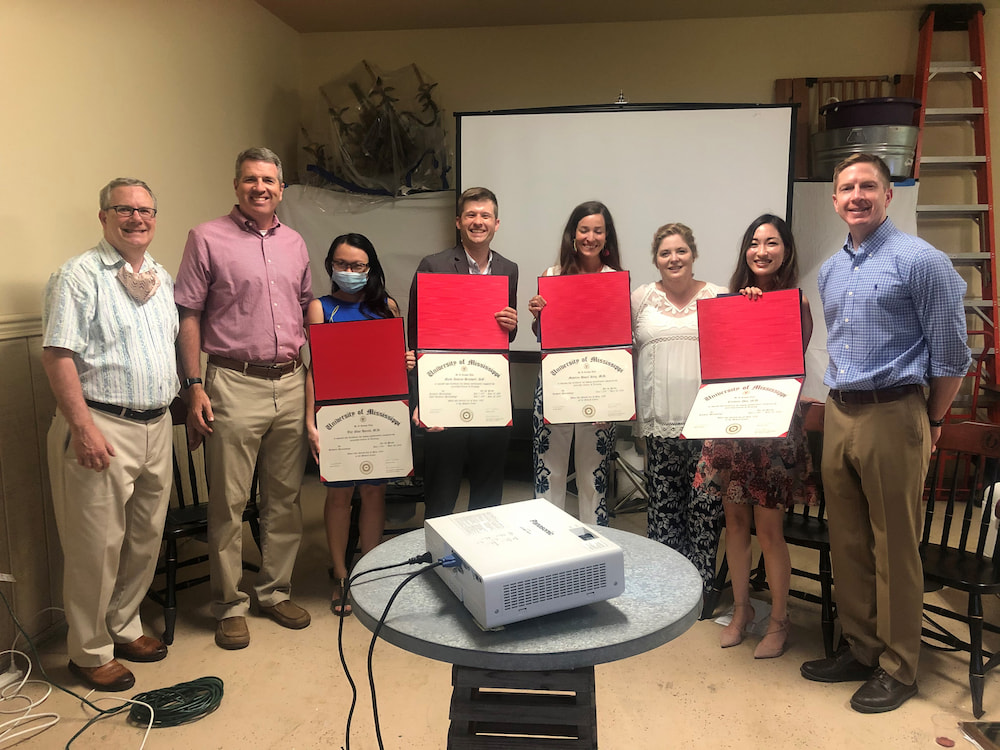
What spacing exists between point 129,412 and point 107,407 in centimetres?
6

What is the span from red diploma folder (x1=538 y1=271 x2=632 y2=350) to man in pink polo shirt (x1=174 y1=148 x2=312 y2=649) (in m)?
0.87

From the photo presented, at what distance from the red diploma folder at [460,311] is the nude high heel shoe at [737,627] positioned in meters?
1.20

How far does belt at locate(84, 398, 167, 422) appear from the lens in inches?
78.7

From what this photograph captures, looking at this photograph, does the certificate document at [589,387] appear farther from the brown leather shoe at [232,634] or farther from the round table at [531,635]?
the brown leather shoe at [232,634]

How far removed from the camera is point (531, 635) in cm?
100

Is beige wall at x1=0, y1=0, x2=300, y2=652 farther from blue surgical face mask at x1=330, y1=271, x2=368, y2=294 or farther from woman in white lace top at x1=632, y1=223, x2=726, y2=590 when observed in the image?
woman in white lace top at x1=632, y1=223, x2=726, y2=590

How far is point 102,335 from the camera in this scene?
6.44ft

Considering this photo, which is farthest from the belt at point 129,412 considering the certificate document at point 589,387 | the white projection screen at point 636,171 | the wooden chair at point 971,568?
the wooden chair at point 971,568

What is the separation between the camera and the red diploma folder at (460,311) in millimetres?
2266

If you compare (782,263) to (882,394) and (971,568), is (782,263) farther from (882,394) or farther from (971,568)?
(971,568)

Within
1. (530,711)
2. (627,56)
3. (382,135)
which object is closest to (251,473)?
(530,711)

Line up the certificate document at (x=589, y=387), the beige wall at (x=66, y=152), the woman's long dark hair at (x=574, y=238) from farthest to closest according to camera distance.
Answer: the woman's long dark hair at (x=574, y=238) < the certificate document at (x=589, y=387) < the beige wall at (x=66, y=152)

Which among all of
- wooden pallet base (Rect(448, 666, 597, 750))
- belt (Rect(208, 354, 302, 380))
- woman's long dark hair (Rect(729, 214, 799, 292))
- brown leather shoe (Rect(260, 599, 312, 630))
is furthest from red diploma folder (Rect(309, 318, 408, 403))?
wooden pallet base (Rect(448, 666, 597, 750))

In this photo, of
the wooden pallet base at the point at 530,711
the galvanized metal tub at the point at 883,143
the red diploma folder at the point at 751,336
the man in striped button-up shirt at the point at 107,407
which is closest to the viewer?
the wooden pallet base at the point at 530,711
